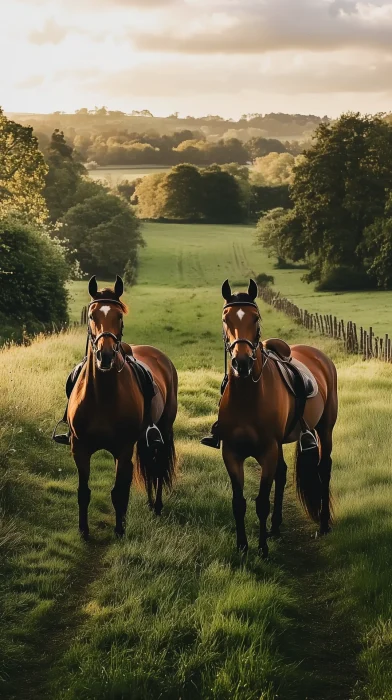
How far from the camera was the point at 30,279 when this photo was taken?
100 feet

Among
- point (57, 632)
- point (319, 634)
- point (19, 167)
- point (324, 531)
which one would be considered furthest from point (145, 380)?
point (19, 167)

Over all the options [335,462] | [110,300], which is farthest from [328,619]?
[335,462]

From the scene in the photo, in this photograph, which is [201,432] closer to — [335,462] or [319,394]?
[335,462]

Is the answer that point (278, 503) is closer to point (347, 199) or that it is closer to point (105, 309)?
point (105, 309)

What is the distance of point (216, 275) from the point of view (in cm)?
6300

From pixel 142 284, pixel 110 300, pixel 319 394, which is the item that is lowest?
pixel 142 284

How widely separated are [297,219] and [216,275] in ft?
41.4

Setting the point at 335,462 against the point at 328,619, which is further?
the point at 335,462

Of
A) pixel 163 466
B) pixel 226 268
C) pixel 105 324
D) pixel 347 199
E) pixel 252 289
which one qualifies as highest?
pixel 347 199

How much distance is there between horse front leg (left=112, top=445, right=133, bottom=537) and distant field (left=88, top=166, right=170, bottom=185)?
355ft

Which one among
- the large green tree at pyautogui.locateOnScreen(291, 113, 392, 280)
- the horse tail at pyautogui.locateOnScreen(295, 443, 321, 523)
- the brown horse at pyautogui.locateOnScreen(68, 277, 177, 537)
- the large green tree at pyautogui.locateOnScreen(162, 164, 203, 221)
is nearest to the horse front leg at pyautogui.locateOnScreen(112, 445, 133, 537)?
the brown horse at pyautogui.locateOnScreen(68, 277, 177, 537)

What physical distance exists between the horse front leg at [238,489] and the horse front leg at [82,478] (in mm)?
1723

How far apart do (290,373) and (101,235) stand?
197ft

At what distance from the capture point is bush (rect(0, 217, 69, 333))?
29.6 metres
